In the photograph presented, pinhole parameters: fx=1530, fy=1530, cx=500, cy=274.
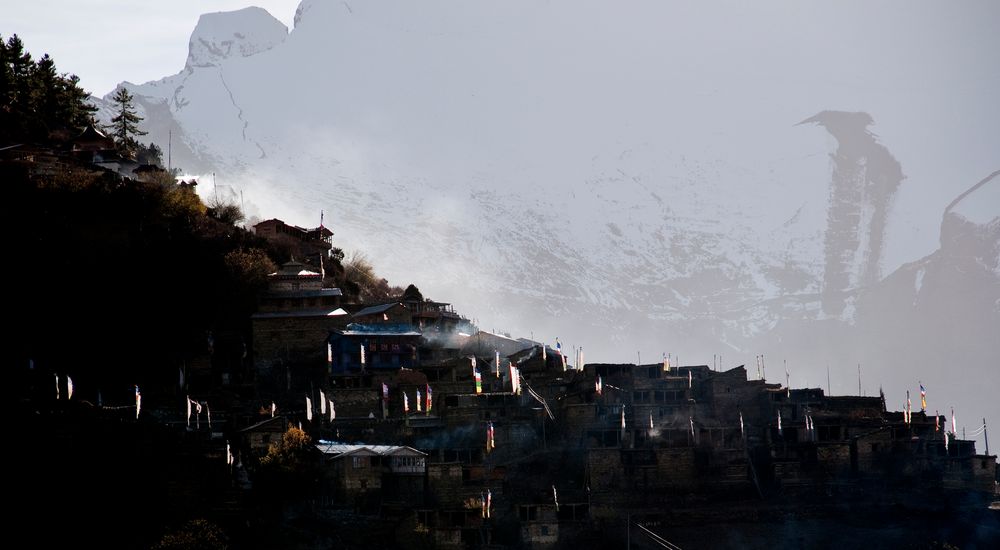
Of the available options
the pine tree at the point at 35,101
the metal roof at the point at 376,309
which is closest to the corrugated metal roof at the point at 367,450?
the metal roof at the point at 376,309

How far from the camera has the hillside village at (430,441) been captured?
195ft

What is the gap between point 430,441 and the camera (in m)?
64.2

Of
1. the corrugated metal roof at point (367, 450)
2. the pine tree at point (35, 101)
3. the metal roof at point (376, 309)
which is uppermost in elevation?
the pine tree at point (35, 101)

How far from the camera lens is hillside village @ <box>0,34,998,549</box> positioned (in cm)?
5941

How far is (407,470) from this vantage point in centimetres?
6097

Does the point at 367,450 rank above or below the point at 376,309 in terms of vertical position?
below

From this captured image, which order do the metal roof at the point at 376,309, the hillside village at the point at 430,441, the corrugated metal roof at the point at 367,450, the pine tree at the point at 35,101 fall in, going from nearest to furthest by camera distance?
the hillside village at the point at 430,441
the corrugated metal roof at the point at 367,450
the metal roof at the point at 376,309
the pine tree at the point at 35,101

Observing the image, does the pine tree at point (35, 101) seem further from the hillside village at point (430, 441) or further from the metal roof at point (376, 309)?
the metal roof at point (376, 309)

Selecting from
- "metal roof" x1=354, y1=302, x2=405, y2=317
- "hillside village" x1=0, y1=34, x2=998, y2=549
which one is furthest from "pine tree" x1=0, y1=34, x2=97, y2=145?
"metal roof" x1=354, y1=302, x2=405, y2=317

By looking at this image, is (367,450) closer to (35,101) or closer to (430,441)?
(430,441)

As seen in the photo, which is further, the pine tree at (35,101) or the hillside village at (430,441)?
the pine tree at (35,101)

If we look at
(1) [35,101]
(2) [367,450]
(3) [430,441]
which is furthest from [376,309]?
(1) [35,101]

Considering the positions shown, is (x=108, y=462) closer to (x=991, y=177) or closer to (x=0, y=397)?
(x=0, y=397)

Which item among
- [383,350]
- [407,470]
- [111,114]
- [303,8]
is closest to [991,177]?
[303,8]
